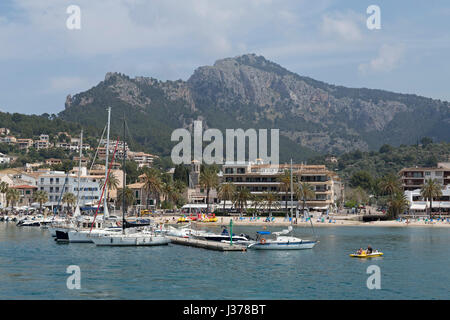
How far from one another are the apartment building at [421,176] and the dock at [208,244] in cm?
10335

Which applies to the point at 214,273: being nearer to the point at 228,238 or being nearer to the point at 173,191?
the point at 228,238

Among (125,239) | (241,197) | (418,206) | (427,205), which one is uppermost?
(241,197)

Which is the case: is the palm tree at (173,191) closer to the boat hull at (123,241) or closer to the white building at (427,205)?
the white building at (427,205)

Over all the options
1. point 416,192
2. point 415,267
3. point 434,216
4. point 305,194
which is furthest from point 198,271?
point 416,192

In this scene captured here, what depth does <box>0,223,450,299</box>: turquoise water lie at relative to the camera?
39.7 m

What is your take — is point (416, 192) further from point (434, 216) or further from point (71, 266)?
point (71, 266)

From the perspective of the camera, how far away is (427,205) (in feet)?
453

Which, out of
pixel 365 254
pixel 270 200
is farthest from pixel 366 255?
pixel 270 200

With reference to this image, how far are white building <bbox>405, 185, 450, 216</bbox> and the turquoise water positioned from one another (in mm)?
66222

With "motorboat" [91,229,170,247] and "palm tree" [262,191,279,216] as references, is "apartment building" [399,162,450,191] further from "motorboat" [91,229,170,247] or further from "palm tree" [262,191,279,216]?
"motorboat" [91,229,170,247]

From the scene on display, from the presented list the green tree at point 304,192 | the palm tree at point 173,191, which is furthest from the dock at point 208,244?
the palm tree at point 173,191

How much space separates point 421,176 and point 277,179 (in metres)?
46.0

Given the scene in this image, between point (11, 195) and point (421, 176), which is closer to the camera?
point (11, 195)

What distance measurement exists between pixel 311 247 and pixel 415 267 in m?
15.7
